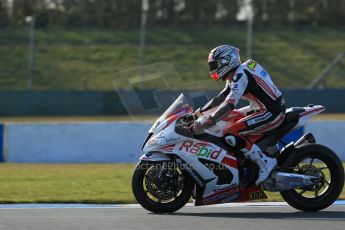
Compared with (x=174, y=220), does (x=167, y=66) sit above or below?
above

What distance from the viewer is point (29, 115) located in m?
28.0

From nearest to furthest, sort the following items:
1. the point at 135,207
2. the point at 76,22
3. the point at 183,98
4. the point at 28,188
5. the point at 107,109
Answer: the point at 183,98, the point at 135,207, the point at 28,188, the point at 107,109, the point at 76,22

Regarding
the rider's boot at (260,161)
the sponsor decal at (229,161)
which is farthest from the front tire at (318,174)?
the sponsor decal at (229,161)

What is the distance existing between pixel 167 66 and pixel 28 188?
101 inches

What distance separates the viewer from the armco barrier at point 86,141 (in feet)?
48.7

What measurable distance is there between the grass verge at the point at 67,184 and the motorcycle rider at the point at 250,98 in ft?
5.28

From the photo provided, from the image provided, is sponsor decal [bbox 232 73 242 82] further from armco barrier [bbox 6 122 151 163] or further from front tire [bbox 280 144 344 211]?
armco barrier [bbox 6 122 151 163]

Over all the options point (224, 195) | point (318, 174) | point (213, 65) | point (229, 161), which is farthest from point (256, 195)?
point (213, 65)

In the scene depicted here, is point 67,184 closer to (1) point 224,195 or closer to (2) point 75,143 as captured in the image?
(1) point 224,195

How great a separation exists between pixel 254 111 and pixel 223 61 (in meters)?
0.64

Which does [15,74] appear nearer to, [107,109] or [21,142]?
[107,109]

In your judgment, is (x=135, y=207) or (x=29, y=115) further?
(x=29, y=115)

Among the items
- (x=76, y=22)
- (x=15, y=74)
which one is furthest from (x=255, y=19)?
(x=15, y=74)

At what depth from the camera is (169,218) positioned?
757cm
